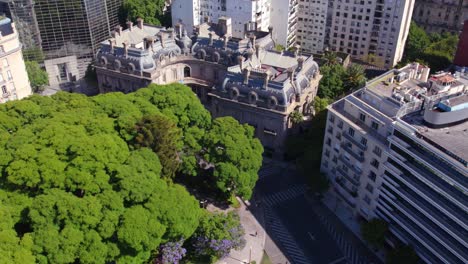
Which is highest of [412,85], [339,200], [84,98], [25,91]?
[412,85]

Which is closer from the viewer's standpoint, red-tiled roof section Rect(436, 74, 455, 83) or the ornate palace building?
red-tiled roof section Rect(436, 74, 455, 83)

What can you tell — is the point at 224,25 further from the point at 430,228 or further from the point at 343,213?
the point at 430,228

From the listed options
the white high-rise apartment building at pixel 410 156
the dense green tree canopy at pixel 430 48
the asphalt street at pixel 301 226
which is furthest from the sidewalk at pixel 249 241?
the dense green tree canopy at pixel 430 48

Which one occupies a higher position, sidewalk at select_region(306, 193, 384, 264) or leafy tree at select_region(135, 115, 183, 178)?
leafy tree at select_region(135, 115, 183, 178)

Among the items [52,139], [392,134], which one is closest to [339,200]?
[392,134]

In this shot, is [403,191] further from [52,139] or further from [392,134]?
[52,139]

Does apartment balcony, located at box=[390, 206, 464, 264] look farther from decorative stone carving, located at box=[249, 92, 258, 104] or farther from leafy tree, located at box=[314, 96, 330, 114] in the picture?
decorative stone carving, located at box=[249, 92, 258, 104]

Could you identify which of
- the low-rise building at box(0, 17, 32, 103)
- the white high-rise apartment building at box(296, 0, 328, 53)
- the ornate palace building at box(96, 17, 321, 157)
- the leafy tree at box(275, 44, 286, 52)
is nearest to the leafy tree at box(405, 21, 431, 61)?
the white high-rise apartment building at box(296, 0, 328, 53)
